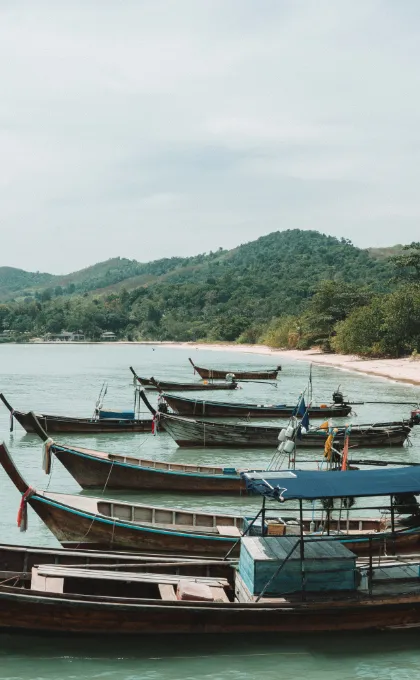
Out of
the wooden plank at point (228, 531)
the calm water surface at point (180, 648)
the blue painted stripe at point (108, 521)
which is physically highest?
the blue painted stripe at point (108, 521)

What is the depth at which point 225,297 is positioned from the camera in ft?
563

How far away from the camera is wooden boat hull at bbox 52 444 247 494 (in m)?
17.0

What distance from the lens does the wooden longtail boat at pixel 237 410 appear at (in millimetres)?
32281

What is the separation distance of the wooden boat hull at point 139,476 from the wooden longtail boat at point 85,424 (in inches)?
389

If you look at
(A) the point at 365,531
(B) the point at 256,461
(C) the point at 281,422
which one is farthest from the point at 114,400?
(A) the point at 365,531

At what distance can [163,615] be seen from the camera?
9289mm

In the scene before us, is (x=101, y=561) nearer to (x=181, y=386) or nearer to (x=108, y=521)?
(x=108, y=521)

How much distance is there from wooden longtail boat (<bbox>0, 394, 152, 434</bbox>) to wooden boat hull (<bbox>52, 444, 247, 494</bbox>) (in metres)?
9.88

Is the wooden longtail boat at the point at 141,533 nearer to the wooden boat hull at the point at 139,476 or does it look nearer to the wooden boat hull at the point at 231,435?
the wooden boat hull at the point at 139,476

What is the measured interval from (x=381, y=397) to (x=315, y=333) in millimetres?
47030

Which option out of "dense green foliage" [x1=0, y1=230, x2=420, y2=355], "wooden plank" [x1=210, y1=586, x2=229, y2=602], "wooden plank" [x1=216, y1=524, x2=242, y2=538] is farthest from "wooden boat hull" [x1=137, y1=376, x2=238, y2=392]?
"wooden plank" [x1=210, y1=586, x2=229, y2=602]

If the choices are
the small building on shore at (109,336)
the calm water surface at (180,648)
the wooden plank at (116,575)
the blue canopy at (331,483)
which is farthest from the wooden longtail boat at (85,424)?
the small building on shore at (109,336)

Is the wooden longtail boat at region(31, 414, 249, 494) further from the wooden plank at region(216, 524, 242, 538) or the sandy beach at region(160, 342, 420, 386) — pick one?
the sandy beach at region(160, 342, 420, 386)

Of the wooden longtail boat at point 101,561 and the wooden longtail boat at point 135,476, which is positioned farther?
the wooden longtail boat at point 135,476
